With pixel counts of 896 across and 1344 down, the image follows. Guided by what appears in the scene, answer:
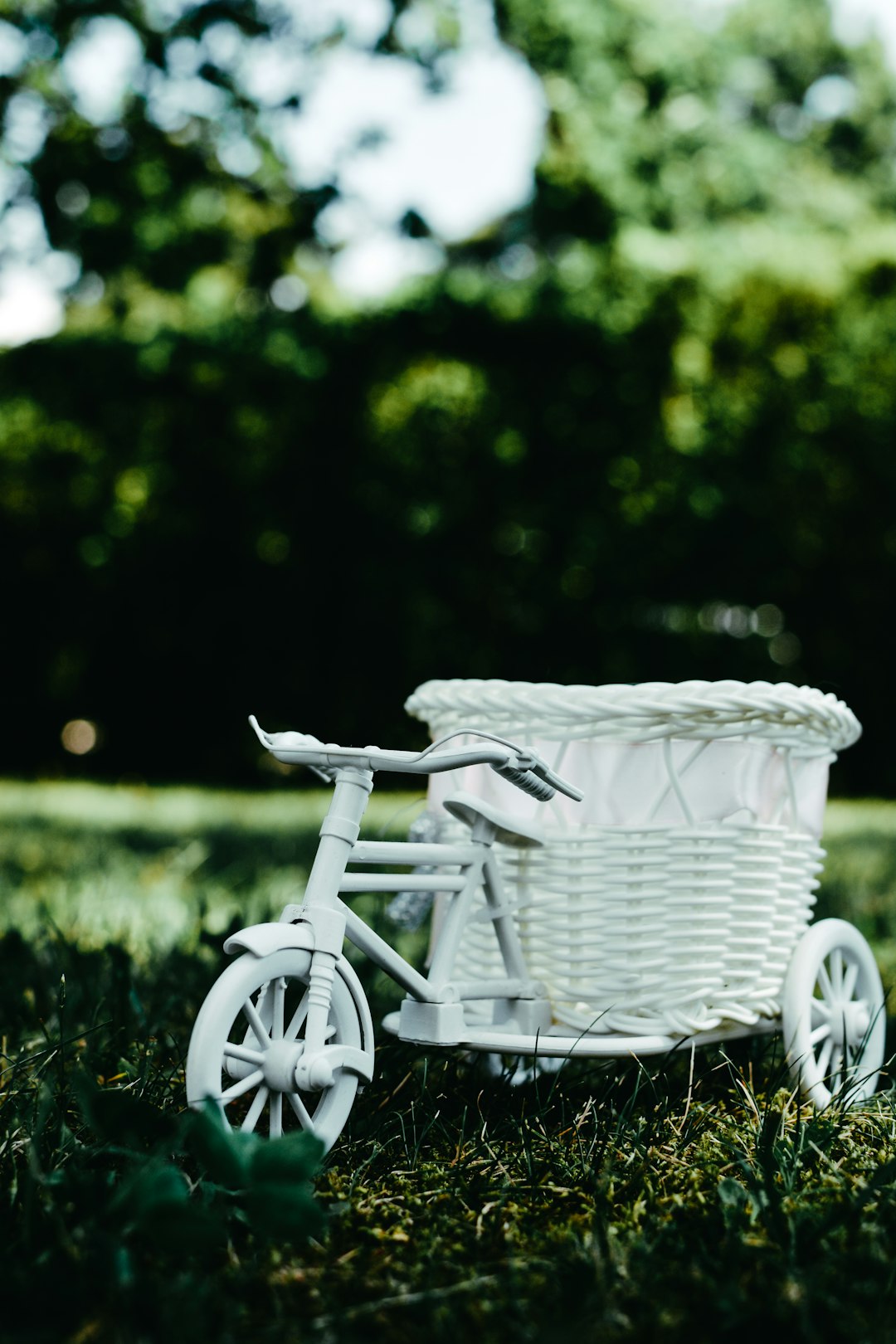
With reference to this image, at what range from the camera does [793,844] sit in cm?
201

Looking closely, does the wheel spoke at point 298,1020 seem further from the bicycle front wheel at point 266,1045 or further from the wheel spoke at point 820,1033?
the wheel spoke at point 820,1033

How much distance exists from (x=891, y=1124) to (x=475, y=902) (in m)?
0.72

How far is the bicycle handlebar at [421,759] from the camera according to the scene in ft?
5.20

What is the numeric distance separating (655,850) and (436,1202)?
0.63 metres

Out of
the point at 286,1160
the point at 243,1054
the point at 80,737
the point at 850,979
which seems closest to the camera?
the point at 286,1160

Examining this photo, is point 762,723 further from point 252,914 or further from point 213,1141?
point 252,914

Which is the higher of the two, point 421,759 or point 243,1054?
point 421,759

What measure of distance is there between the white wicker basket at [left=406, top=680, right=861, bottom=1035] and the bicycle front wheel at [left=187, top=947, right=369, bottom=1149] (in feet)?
1.37

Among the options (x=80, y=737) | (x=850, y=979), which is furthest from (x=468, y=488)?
(x=850, y=979)

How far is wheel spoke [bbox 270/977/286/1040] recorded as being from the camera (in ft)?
5.03

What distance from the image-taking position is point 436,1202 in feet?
4.92

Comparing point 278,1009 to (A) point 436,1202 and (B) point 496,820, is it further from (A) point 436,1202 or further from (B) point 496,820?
(B) point 496,820

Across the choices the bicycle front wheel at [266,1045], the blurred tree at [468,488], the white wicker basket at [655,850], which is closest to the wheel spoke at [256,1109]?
the bicycle front wheel at [266,1045]

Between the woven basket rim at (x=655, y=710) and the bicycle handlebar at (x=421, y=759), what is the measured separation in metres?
0.17
